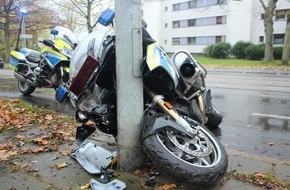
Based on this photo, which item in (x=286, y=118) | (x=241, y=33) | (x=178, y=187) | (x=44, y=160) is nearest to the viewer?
(x=178, y=187)

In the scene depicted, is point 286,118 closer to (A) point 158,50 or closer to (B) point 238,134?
(B) point 238,134

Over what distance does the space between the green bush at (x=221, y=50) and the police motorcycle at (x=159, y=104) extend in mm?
34726

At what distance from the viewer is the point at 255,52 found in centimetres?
3291

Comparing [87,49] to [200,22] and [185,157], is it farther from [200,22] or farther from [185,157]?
[200,22]

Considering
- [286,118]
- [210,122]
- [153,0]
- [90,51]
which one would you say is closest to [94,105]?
[90,51]

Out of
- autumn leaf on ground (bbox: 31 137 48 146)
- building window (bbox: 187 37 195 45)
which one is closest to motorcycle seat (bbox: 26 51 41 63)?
autumn leaf on ground (bbox: 31 137 48 146)

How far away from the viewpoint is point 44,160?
3.77 meters

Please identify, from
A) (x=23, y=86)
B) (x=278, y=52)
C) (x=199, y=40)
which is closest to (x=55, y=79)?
(x=23, y=86)

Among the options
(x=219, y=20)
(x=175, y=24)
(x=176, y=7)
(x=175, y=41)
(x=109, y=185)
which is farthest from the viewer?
(x=175, y=41)

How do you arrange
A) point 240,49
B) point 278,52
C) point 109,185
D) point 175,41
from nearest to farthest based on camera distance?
point 109,185 → point 278,52 → point 240,49 → point 175,41

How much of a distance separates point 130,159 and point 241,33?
4043cm

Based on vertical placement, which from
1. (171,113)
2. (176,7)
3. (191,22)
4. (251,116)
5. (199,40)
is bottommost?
(251,116)

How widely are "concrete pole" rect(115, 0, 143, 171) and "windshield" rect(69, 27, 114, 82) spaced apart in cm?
62

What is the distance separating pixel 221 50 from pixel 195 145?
1412 inches
